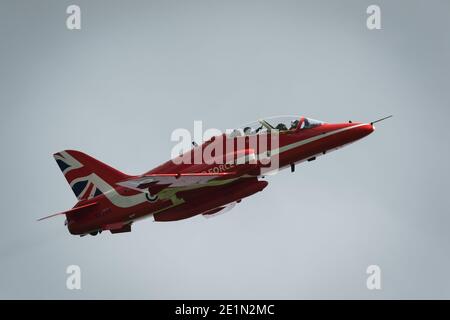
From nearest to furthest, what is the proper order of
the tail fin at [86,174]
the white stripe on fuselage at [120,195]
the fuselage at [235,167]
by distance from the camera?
the fuselage at [235,167]
the white stripe on fuselage at [120,195]
the tail fin at [86,174]

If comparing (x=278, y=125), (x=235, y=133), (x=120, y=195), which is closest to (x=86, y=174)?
(x=120, y=195)

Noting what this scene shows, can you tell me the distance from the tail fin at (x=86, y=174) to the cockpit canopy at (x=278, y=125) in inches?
246

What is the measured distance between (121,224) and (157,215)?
5.65 feet

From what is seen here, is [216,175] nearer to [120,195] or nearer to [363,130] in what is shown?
[120,195]

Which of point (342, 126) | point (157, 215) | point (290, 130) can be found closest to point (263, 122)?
point (290, 130)

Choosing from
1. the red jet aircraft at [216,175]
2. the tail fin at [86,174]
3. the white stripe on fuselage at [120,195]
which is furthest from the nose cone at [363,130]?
the tail fin at [86,174]

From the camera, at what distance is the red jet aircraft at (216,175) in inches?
1348

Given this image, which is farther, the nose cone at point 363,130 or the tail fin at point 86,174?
the tail fin at point 86,174

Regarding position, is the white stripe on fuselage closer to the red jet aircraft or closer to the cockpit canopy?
the red jet aircraft

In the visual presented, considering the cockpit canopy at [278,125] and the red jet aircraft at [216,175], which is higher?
the cockpit canopy at [278,125]

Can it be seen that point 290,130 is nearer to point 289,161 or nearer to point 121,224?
point 289,161

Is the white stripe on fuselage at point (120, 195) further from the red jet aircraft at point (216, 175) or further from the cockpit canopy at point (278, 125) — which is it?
the cockpit canopy at point (278, 125)

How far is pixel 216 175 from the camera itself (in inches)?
1347

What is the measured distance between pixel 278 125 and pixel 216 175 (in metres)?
3.50
